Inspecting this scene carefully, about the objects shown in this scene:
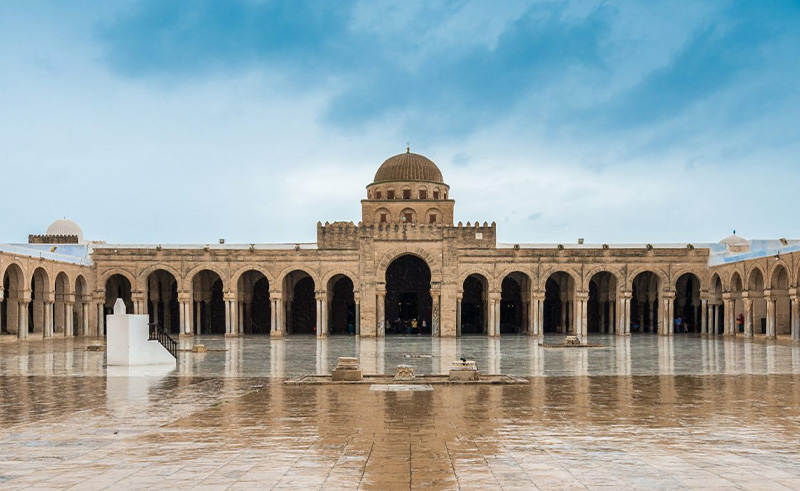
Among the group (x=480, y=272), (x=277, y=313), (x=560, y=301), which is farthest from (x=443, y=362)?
(x=560, y=301)

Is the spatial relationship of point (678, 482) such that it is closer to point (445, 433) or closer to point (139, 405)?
point (445, 433)

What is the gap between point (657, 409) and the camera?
33.6 ft

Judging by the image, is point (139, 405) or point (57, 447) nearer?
point (57, 447)

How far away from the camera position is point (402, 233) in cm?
3925

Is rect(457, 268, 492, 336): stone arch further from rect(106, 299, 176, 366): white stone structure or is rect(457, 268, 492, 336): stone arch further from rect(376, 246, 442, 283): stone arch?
rect(106, 299, 176, 366): white stone structure

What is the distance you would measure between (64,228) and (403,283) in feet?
75.1

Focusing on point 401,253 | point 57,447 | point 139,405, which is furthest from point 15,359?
point 401,253

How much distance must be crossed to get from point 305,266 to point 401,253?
4859 mm

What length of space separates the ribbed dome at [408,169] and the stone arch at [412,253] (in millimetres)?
7468

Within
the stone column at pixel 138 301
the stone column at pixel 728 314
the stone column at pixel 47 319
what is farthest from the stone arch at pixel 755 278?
the stone column at pixel 47 319

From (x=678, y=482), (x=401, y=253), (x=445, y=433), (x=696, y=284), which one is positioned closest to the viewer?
(x=678, y=482)

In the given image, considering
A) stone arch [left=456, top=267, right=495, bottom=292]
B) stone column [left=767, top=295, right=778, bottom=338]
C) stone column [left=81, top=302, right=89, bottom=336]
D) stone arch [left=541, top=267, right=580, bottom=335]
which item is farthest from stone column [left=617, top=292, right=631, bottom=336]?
stone column [left=81, top=302, right=89, bottom=336]

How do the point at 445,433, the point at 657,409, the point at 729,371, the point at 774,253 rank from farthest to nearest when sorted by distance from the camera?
the point at 774,253
the point at 729,371
the point at 657,409
the point at 445,433

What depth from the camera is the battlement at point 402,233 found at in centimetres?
3925
